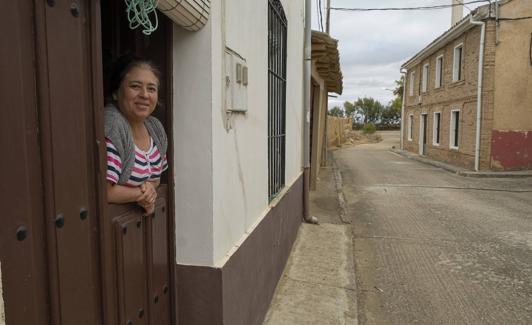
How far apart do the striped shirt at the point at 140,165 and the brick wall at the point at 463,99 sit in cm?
1474

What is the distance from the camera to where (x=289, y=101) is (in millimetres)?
5402

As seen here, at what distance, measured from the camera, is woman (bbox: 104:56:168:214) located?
1.71 metres

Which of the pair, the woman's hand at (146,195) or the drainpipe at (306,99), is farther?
the drainpipe at (306,99)

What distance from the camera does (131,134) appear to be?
5.88 ft

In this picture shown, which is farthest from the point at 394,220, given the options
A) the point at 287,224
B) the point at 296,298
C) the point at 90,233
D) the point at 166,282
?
the point at 90,233

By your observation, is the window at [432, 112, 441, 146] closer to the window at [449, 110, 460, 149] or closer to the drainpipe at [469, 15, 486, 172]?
the window at [449, 110, 460, 149]

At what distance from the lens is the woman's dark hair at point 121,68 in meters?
1.81

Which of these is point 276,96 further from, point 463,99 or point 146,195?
point 463,99

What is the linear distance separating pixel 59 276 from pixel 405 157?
22208mm

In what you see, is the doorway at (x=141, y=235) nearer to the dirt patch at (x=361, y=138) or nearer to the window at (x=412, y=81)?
the window at (x=412, y=81)

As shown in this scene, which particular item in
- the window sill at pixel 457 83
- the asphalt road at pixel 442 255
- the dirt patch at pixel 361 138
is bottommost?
the asphalt road at pixel 442 255

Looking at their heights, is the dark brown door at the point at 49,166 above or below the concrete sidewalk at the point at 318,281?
above

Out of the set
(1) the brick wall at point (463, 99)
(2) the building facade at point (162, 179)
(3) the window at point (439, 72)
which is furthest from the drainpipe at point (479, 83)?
(2) the building facade at point (162, 179)

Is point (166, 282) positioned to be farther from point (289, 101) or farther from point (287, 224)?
point (289, 101)
